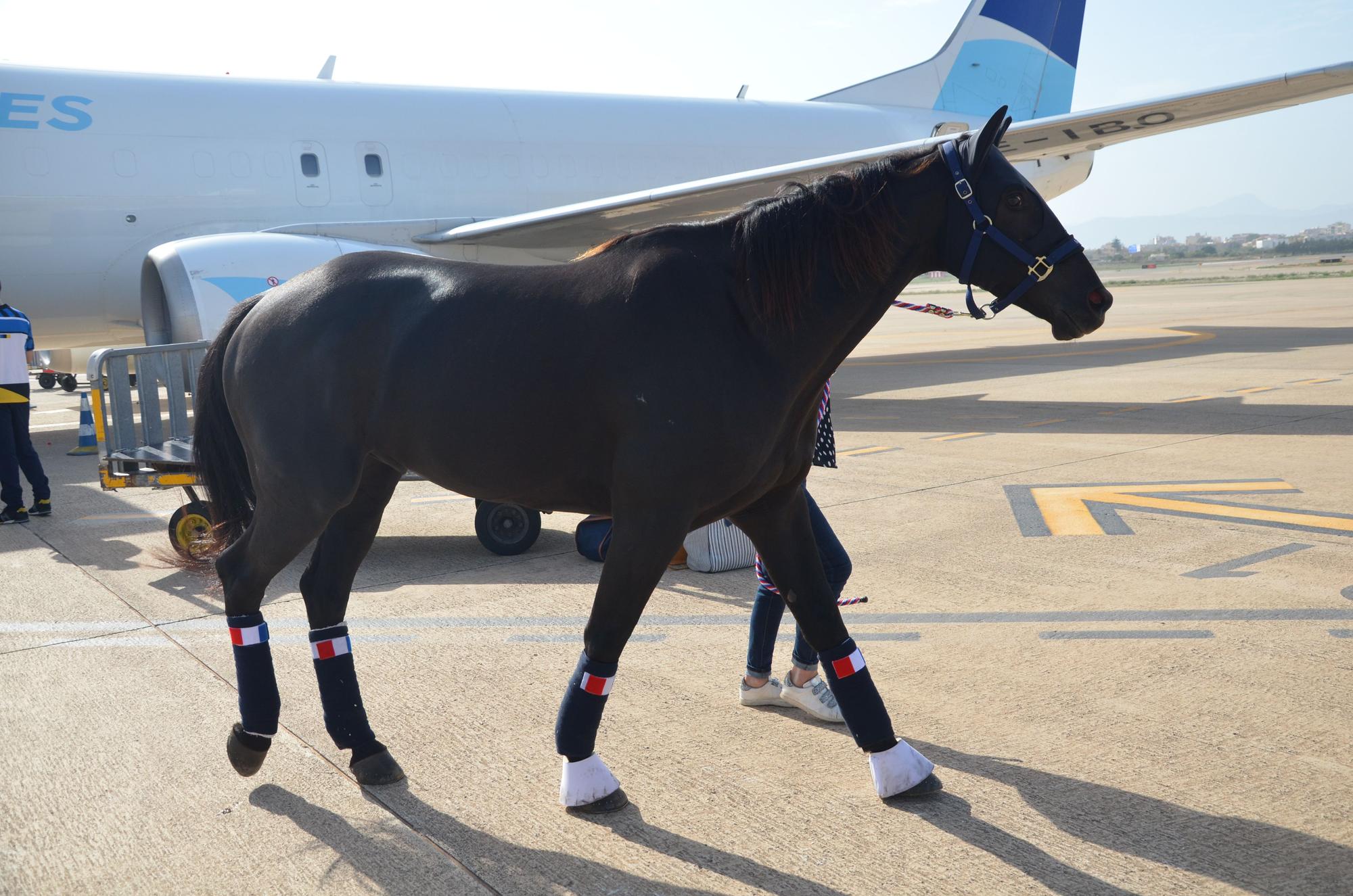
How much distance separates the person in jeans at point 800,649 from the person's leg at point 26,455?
21.1ft

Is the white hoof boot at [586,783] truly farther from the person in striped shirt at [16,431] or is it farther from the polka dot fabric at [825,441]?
the person in striped shirt at [16,431]

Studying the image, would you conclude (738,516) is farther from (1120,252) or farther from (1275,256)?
(1120,252)

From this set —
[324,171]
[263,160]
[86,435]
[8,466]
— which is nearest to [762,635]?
[8,466]

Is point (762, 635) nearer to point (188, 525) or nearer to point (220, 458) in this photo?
point (220, 458)

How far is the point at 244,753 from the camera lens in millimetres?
3475

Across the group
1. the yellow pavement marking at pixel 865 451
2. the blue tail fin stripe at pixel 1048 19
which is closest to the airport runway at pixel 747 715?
the yellow pavement marking at pixel 865 451

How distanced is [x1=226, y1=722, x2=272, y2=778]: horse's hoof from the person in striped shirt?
545 cm

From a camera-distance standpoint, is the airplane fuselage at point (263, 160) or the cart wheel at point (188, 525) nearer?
the cart wheel at point (188, 525)

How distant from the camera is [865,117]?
1819 cm

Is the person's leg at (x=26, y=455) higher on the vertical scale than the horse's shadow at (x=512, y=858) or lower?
higher

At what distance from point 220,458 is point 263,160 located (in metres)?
10.1

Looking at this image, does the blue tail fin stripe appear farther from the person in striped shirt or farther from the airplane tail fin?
the person in striped shirt

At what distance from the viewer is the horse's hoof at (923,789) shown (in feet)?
10.7

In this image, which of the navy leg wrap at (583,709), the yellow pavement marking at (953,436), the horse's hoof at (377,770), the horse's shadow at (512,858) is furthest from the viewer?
the yellow pavement marking at (953,436)
